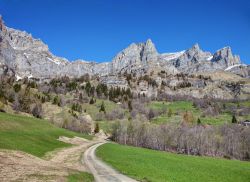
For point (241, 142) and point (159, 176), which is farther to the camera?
point (241, 142)

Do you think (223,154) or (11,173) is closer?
(11,173)

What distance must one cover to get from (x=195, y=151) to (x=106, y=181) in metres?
Result: 123

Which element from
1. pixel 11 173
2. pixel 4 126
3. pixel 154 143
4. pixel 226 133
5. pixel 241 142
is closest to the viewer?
pixel 11 173

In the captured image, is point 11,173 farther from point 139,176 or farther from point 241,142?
point 241,142

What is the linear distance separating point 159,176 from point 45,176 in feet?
56.8

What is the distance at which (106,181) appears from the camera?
3706 cm

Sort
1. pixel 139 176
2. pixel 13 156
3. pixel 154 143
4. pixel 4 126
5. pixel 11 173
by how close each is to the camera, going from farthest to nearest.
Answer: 1. pixel 154 143
2. pixel 4 126
3. pixel 13 156
4. pixel 139 176
5. pixel 11 173

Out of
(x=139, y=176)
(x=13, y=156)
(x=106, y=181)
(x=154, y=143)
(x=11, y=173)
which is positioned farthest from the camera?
(x=154, y=143)


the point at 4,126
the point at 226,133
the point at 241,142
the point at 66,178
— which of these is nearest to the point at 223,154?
the point at 241,142

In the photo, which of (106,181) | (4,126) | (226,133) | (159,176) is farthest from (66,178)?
(226,133)

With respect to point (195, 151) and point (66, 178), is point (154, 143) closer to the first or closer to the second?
point (195, 151)

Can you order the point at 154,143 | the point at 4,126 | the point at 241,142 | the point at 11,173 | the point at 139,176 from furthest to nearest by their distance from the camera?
the point at 154,143 < the point at 241,142 < the point at 4,126 < the point at 139,176 < the point at 11,173

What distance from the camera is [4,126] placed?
79125mm

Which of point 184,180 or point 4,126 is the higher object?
point 4,126
